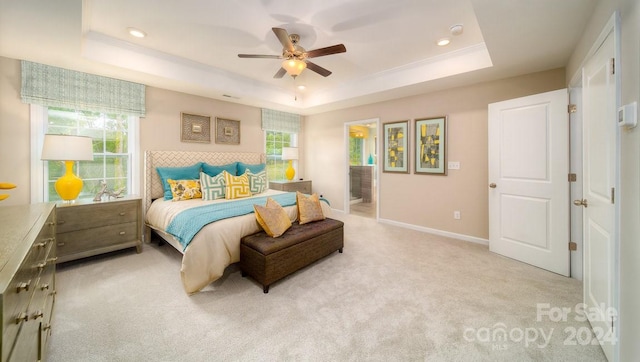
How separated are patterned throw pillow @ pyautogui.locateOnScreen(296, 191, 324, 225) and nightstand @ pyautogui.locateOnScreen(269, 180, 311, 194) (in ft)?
6.80

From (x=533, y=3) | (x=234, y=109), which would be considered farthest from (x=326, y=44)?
(x=234, y=109)

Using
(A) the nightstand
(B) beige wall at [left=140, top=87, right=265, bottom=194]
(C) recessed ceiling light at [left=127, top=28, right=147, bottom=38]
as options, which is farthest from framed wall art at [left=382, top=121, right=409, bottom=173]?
(C) recessed ceiling light at [left=127, top=28, right=147, bottom=38]

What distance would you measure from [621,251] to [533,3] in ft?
5.71

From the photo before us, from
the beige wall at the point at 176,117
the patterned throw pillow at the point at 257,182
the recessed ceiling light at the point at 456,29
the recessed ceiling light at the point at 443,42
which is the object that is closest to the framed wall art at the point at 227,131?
the beige wall at the point at 176,117

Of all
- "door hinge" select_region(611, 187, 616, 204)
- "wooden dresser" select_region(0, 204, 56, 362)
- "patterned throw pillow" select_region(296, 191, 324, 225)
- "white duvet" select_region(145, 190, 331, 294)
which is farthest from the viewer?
"patterned throw pillow" select_region(296, 191, 324, 225)

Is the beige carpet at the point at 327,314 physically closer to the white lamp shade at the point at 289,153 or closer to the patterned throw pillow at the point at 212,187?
the patterned throw pillow at the point at 212,187

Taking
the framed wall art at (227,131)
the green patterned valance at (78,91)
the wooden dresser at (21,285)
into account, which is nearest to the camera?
the wooden dresser at (21,285)

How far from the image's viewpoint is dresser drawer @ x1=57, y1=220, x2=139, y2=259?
8.40 feet

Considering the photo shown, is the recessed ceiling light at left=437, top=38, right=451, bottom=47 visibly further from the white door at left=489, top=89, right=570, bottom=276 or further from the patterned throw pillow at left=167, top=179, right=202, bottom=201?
the patterned throw pillow at left=167, top=179, right=202, bottom=201

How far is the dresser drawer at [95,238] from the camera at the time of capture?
101 inches

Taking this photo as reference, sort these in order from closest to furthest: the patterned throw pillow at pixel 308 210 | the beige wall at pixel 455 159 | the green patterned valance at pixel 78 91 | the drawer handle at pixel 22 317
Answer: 1. the drawer handle at pixel 22 317
2. the green patterned valance at pixel 78 91
3. the patterned throw pillow at pixel 308 210
4. the beige wall at pixel 455 159

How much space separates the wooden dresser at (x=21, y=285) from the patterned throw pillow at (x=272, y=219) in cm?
148

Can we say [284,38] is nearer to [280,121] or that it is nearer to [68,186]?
[68,186]

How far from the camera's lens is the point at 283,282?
2.38m
